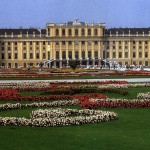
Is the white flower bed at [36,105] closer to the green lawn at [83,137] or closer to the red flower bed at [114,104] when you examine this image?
the red flower bed at [114,104]

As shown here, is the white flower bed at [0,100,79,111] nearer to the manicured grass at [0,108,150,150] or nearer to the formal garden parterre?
the formal garden parterre

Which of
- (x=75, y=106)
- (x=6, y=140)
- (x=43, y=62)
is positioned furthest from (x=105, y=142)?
(x=43, y=62)

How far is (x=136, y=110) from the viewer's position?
1472 centimetres

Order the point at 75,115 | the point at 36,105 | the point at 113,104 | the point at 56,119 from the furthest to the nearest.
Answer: the point at 36,105
the point at 113,104
the point at 75,115
the point at 56,119

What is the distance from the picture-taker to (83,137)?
32.9 feet

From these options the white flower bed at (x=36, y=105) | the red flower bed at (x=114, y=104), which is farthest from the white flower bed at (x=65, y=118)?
the white flower bed at (x=36, y=105)

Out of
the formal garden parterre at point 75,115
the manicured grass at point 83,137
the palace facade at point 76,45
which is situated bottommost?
the manicured grass at point 83,137

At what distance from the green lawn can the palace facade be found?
3204 inches

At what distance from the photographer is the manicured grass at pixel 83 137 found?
916 cm

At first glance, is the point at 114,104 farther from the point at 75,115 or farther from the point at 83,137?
the point at 83,137

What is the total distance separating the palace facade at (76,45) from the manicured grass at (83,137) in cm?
8148

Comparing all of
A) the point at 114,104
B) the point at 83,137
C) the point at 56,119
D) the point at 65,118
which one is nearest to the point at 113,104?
the point at 114,104

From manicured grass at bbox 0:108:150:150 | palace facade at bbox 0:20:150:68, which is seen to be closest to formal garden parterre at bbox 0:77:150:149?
manicured grass at bbox 0:108:150:150

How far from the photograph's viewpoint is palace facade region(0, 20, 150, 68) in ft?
307
